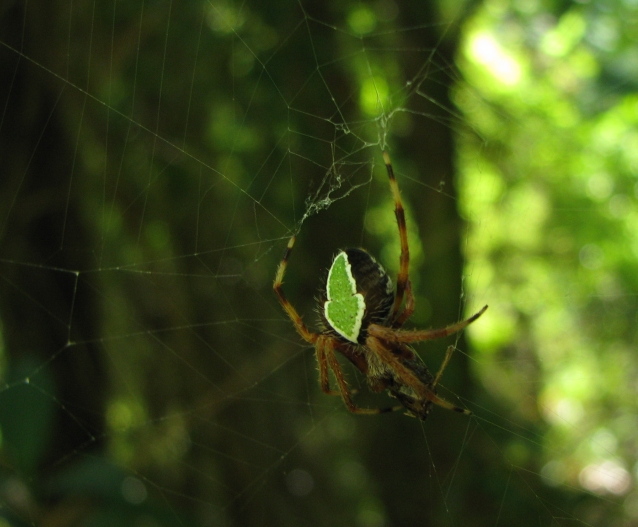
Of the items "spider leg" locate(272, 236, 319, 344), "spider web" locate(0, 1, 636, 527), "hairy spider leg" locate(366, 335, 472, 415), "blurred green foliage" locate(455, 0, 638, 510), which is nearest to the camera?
"hairy spider leg" locate(366, 335, 472, 415)

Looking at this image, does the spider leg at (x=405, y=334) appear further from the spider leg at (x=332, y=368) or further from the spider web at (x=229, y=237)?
the spider web at (x=229, y=237)

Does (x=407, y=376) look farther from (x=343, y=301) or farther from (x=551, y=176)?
(x=551, y=176)

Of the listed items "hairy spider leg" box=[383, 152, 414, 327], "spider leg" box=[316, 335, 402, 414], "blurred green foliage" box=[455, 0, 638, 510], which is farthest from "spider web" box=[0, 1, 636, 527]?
"hairy spider leg" box=[383, 152, 414, 327]

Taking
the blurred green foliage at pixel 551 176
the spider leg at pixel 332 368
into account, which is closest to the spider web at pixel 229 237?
the blurred green foliage at pixel 551 176

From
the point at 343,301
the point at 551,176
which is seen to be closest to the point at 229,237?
the point at 343,301

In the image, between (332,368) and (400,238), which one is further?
(332,368)

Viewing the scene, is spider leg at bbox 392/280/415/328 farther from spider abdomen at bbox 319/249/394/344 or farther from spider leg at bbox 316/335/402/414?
spider leg at bbox 316/335/402/414

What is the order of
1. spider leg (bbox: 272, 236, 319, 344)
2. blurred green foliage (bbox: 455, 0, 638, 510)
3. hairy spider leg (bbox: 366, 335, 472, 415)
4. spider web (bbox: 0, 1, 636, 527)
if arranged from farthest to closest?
blurred green foliage (bbox: 455, 0, 638, 510) → spider web (bbox: 0, 1, 636, 527) → spider leg (bbox: 272, 236, 319, 344) → hairy spider leg (bbox: 366, 335, 472, 415)

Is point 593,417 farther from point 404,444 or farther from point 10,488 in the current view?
point 10,488
